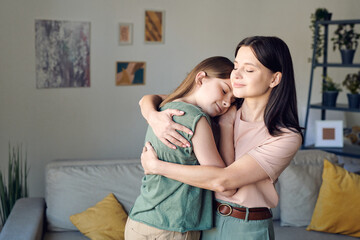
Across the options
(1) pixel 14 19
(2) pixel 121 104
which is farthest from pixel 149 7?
(1) pixel 14 19

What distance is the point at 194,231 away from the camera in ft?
5.08

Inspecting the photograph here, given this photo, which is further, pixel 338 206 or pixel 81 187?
pixel 338 206

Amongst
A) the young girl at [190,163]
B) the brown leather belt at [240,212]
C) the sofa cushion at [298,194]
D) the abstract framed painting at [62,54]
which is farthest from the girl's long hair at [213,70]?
the abstract framed painting at [62,54]

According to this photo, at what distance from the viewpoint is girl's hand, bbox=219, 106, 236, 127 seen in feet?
5.27

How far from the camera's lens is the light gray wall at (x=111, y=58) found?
407cm

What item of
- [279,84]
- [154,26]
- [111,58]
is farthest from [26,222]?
[154,26]

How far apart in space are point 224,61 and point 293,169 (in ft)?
5.79

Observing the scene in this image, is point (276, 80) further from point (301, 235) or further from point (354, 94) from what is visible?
point (354, 94)

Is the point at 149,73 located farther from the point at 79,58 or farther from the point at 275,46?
the point at 275,46

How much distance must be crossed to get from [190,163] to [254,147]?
218 millimetres

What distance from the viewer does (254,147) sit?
152 cm

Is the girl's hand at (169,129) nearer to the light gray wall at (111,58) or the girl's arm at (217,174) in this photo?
the girl's arm at (217,174)

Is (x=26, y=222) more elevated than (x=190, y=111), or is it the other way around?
(x=190, y=111)

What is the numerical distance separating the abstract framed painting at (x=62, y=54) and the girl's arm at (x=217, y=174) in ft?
9.78
